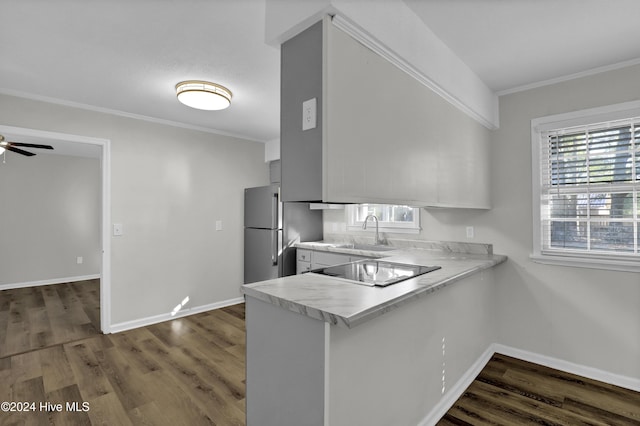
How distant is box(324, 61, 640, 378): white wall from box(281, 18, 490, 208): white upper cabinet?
0.82m

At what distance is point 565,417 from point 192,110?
4030mm

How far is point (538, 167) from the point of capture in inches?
107

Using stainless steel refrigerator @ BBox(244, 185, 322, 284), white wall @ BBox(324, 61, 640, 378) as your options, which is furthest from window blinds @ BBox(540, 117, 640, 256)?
stainless steel refrigerator @ BBox(244, 185, 322, 284)

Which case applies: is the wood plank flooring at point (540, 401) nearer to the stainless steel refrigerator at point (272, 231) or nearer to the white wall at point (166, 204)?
the stainless steel refrigerator at point (272, 231)

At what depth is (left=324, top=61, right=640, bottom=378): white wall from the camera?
238cm

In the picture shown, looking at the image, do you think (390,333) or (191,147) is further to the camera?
(191,147)

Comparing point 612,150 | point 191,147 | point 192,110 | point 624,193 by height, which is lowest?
point 624,193

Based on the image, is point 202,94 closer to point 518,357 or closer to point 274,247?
point 274,247

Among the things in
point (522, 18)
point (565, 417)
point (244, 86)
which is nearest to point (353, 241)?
point (244, 86)

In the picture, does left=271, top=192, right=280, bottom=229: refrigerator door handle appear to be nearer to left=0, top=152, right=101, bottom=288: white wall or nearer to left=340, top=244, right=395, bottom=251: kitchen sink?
left=340, top=244, right=395, bottom=251: kitchen sink

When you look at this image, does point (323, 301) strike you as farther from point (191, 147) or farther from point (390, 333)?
point (191, 147)

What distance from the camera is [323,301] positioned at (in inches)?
54.2

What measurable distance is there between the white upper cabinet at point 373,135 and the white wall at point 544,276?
2.69 ft

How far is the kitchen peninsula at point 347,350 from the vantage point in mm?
1299
